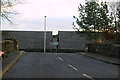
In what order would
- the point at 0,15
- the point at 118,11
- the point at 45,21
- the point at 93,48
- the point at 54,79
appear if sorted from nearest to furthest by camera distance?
1. the point at 54,79
2. the point at 0,15
3. the point at 118,11
4. the point at 93,48
5. the point at 45,21

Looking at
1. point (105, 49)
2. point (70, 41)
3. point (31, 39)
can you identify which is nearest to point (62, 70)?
point (105, 49)

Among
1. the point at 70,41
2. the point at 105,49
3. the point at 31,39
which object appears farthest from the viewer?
the point at 70,41

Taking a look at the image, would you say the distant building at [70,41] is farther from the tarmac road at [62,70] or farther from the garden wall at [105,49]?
the tarmac road at [62,70]

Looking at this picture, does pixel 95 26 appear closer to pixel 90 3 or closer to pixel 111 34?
pixel 90 3

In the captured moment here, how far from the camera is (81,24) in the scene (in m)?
57.2

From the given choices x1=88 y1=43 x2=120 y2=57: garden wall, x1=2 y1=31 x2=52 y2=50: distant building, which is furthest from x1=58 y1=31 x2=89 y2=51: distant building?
x1=88 y1=43 x2=120 y2=57: garden wall

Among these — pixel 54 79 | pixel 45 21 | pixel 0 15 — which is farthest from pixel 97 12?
pixel 54 79

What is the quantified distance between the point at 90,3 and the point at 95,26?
4.08m

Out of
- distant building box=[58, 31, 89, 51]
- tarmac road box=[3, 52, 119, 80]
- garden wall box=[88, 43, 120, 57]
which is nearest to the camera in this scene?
tarmac road box=[3, 52, 119, 80]

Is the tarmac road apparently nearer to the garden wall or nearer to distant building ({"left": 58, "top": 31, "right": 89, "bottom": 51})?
the garden wall

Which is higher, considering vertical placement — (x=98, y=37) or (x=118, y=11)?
(x=118, y=11)

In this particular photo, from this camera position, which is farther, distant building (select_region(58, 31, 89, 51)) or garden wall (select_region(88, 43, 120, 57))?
distant building (select_region(58, 31, 89, 51))

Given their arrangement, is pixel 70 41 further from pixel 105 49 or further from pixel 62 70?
pixel 62 70

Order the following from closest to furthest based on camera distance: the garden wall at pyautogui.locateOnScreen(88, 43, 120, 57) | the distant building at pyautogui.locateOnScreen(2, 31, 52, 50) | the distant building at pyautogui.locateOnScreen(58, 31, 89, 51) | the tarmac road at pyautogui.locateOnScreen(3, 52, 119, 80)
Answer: the tarmac road at pyautogui.locateOnScreen(3, 52, 119, 80) < the garden wall at pyautogui.locateOnScreen(88, 43, 120, 57) < the distant building at pyautogui.locateOnScreen(2, 31, 52, 50) < the distant building at pyautogui.locateOnScreen(58, 31, 89, 51)
